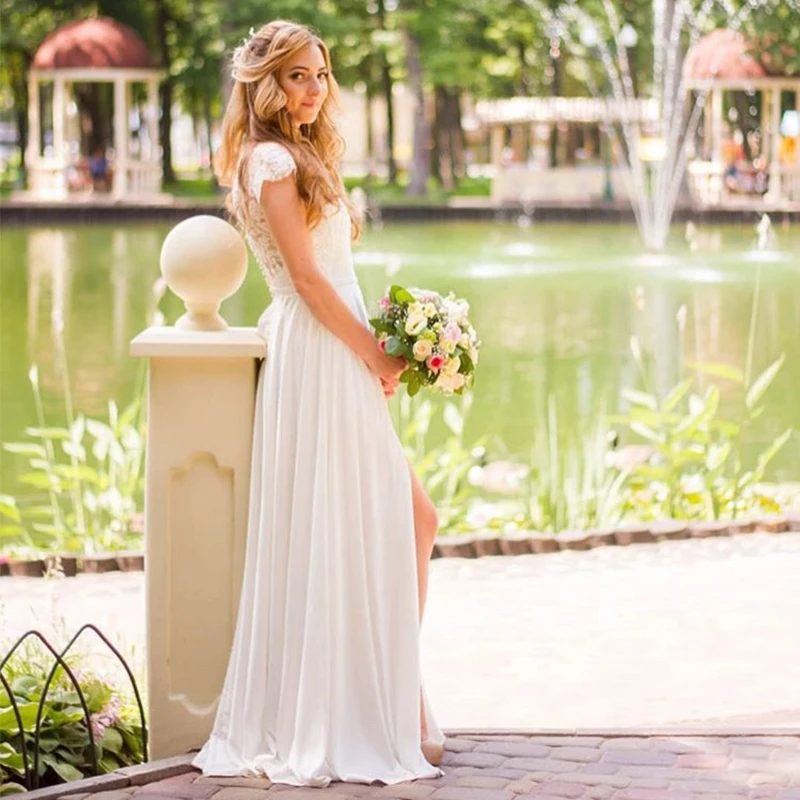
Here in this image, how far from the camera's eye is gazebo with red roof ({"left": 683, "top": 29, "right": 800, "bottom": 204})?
33.8 m

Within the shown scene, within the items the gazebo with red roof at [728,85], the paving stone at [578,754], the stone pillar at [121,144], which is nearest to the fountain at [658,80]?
the gazebo with red roof at [728,85]

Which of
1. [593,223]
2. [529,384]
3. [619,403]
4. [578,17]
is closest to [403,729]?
[619,403]

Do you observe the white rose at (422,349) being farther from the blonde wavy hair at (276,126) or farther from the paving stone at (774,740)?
the paving stone at (774,740)

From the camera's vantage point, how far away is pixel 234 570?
13.0ft

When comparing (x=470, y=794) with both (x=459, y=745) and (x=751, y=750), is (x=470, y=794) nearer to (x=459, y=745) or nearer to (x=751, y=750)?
(x=459, y=745)

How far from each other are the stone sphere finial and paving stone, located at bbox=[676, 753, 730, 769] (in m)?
1.34

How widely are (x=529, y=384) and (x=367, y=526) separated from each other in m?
8.81

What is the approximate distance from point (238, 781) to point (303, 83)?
143 centimetres

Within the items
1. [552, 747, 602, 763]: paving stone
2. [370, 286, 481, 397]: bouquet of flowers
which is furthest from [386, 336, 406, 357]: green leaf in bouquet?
[552, 747, 602, 763]: paving stone

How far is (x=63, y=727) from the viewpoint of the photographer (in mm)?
3957

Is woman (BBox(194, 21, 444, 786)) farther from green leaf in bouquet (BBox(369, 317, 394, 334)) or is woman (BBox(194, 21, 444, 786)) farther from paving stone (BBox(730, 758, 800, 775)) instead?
paving stone (BBox(730, 758, 800, 775))

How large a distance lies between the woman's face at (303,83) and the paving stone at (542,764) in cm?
141

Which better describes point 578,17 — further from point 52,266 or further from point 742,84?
point 52,266

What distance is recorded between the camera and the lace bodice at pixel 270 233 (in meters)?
3.75
